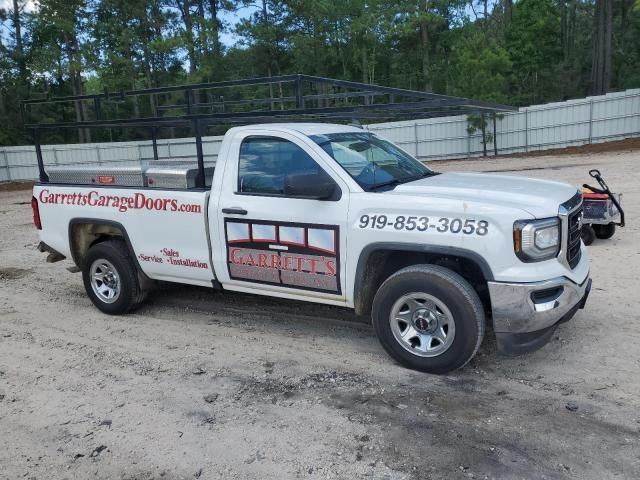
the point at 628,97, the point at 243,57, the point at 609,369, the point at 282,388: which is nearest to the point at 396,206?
the point at 282,388

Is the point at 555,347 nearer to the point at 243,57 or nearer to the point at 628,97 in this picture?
the point at 628,97

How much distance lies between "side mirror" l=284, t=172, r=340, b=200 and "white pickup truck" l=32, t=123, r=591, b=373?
12 millimetres

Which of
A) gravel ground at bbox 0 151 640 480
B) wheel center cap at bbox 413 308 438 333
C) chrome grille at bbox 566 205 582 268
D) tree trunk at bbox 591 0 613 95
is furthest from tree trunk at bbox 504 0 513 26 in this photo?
wheel center cap at bbox 413 308 438 333

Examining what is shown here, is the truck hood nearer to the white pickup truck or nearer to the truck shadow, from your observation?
the white pickup truck

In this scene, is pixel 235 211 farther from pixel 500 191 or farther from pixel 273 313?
pixel 500 191

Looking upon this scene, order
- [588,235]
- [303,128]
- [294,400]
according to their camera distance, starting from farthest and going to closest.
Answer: [588,235]
[303,128]
[294,400]

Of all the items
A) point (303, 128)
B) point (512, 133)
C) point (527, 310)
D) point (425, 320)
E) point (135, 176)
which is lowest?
point (425, 320)

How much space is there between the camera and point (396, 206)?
427 centimetres

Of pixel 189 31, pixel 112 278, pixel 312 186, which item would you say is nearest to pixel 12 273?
pixel 112 278

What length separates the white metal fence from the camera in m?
26.8

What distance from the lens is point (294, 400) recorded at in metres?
4.08

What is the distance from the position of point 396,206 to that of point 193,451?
2210mm

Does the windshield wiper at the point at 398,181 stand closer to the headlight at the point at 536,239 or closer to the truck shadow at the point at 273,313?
the headlight at the point at 536,239

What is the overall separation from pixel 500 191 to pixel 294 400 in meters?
2.20
